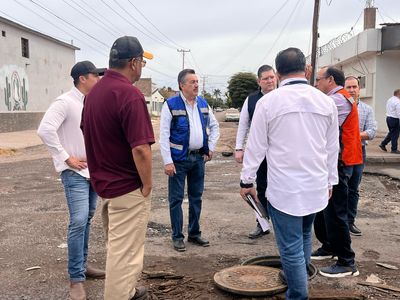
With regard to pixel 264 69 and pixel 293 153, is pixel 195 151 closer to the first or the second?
pixel 264 69

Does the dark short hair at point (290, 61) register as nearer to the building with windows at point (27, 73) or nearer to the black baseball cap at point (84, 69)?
the black baseball cap at point (84, 69)

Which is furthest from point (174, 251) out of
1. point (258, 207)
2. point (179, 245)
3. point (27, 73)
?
point (27, 73)

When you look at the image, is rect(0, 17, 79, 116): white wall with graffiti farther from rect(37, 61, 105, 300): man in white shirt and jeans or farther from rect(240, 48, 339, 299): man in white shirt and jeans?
rect(240, 48, 339, 299): man in white shirt and jeans

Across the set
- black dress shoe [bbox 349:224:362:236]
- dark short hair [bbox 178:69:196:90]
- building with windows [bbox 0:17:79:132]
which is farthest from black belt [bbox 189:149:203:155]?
building with windows [bbox 0:17:79:132]

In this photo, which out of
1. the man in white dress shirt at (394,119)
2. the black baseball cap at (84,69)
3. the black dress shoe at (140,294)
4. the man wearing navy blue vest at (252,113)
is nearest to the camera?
the black dress shoe at (140,294)

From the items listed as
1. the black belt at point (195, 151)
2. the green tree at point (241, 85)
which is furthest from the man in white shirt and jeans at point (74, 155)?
the green tree at point (241, 85)

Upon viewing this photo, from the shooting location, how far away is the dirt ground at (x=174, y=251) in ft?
14.0

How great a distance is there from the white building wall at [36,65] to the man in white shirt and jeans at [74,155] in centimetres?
2621

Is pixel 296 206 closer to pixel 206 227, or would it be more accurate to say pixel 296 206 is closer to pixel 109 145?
pixel 109 145

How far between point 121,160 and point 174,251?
2385 mm

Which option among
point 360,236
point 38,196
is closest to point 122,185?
point 360,236

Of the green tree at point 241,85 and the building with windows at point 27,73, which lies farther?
the green tree at point 241,85

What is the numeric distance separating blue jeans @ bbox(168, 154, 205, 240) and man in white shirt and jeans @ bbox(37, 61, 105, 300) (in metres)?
1.41

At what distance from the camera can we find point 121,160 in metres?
3.25
